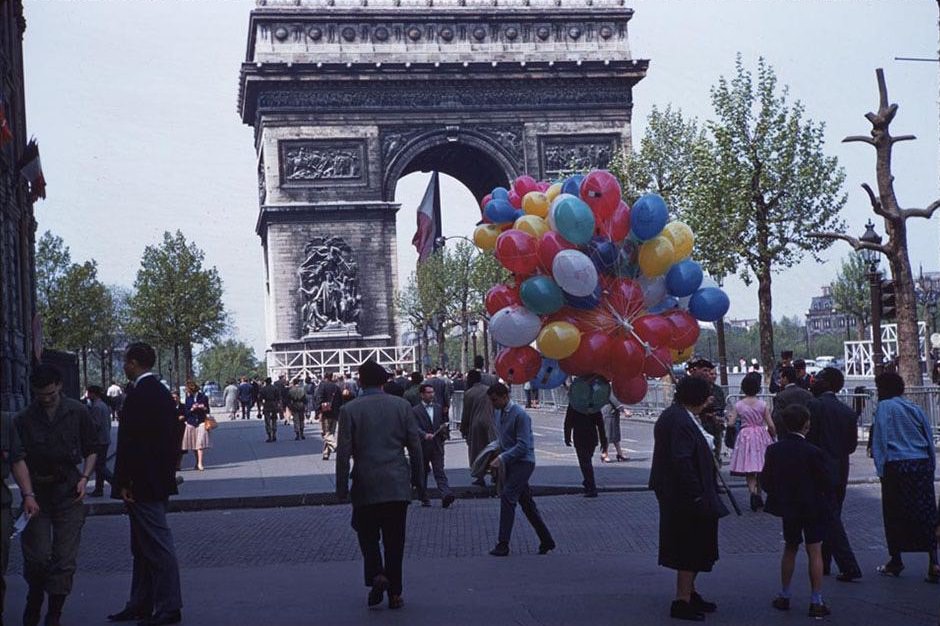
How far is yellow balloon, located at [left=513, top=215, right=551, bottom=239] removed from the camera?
16984 millimetres

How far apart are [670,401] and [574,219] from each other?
28.3 meters

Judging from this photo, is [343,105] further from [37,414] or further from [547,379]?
[37,414]

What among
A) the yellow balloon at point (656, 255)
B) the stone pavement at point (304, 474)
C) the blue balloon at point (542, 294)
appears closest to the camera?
the blue balloon at point (542, 294)

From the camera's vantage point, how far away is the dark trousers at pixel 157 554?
1055 centimetres

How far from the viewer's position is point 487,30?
62.6 m

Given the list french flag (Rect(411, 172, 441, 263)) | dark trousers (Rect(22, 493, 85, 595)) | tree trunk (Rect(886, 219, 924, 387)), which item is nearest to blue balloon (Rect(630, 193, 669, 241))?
dark trousers (Rect(22, 493, 85, 595))

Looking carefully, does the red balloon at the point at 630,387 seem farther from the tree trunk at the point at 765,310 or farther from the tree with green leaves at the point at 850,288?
the tree with green leaves at the point at 850,288

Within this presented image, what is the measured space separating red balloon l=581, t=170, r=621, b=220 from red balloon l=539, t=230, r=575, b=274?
Result: 475 millimetres

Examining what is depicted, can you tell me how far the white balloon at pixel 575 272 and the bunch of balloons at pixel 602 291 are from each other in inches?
0.4

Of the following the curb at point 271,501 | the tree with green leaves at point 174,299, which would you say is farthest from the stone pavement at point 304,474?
the tree with green leaves at point 174,299

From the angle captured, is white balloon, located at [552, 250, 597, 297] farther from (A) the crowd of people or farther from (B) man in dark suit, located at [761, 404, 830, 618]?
(B) man in dark suit, located at [761, 404, 830, 618]

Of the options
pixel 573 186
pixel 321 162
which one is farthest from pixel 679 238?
pixel 321 162

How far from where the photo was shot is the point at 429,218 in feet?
214

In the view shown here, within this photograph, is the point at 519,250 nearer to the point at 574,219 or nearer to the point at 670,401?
the point at 574,219
